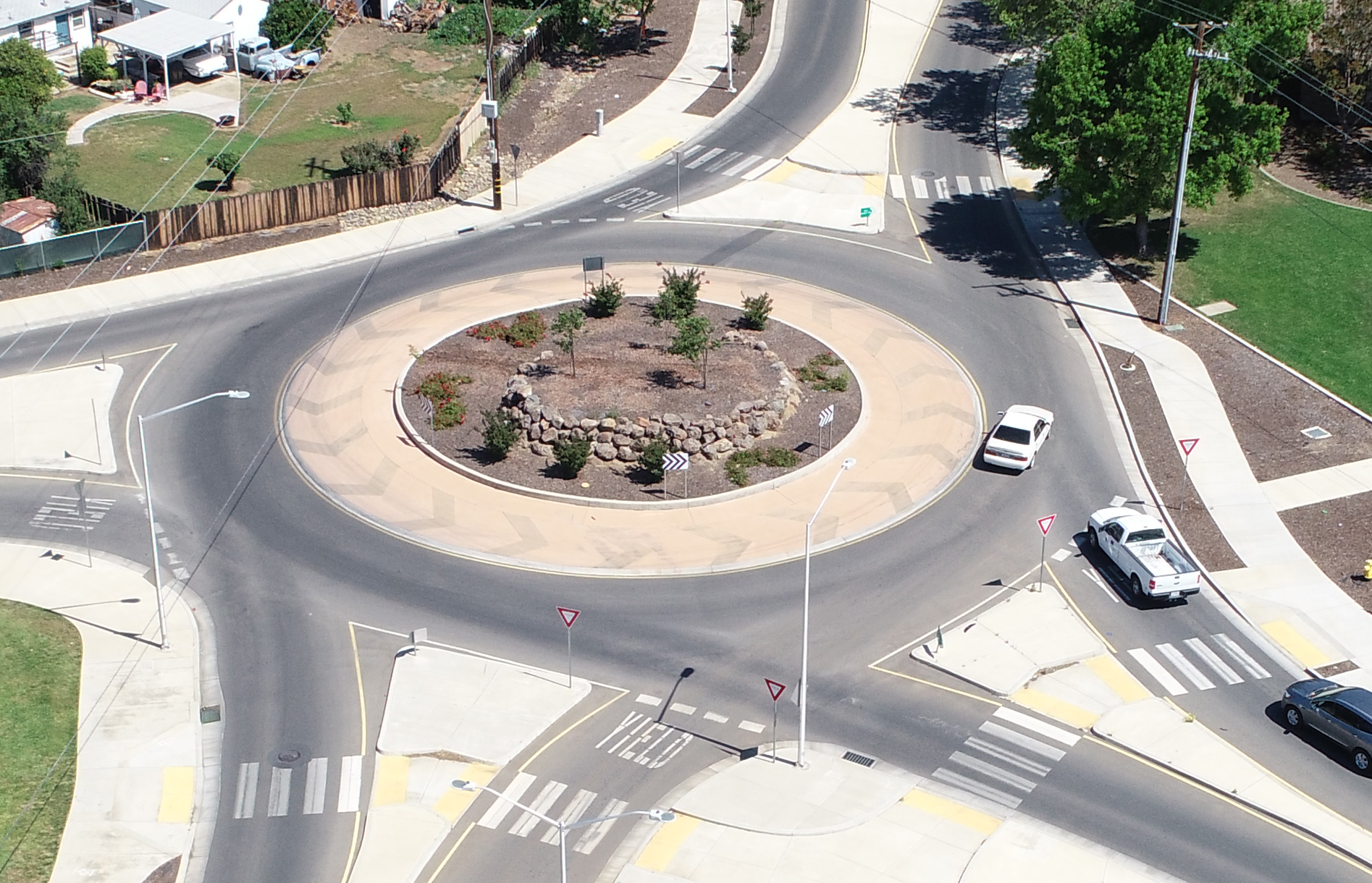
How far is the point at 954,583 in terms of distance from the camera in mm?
47562

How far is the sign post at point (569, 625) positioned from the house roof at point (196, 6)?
57.6 meters

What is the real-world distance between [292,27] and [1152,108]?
52.7 meters

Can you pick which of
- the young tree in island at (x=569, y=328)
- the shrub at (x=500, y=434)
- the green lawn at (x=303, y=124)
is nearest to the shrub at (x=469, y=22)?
the green lawn at (x=303, y=124)

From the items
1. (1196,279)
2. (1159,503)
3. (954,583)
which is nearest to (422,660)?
(954,583)

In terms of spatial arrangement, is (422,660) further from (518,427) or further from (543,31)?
(543,31)

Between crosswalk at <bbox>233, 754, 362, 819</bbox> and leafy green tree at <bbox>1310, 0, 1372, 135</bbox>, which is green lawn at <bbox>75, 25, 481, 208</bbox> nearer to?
crosswalk at <bbox>233, 754, 362, 819</bbox>

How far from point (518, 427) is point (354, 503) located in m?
6.49

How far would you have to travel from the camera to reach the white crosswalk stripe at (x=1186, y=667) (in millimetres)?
43138

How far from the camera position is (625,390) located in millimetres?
55469

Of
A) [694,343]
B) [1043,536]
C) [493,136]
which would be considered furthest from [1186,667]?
[493,136]

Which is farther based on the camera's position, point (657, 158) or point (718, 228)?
point (657, 158)

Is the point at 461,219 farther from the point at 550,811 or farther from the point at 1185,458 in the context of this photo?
the point at 550,811

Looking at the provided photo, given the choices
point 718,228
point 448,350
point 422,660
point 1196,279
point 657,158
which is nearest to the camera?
point 422,660

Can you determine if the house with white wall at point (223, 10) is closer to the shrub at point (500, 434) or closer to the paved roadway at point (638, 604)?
the paved roadway at point (638, 604)
